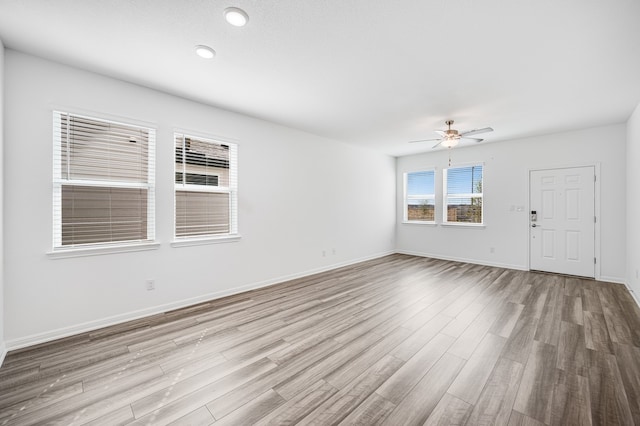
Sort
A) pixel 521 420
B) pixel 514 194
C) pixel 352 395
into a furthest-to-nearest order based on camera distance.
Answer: pixel 514 194 → pixel 352 395 → pixel 521 420

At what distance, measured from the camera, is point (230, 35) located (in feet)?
7.35

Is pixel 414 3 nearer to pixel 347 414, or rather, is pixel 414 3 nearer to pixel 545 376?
pixel 347 414

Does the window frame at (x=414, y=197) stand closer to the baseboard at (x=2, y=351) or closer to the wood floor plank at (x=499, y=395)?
the wood floor plank at (x=499, y=395)

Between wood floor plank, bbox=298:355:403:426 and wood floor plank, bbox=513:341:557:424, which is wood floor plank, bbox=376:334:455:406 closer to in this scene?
wood floor plank, bbox=298:355:403:426

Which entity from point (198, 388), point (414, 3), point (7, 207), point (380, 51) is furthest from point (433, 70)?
point (7, 207)

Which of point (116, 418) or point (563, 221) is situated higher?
point (563, 221)

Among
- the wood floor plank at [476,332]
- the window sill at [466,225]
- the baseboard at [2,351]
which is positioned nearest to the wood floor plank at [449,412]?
the wood floor plank at [476,332]

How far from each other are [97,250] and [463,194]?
6865 mm

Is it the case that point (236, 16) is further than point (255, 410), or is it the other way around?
point (236, 16)

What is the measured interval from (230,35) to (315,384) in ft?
9.45

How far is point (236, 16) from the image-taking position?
6.55 ft

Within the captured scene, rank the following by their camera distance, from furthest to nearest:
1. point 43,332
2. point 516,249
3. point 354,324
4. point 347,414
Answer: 1. point 516,249
2. point 354,324
3. point 43,332
4. point 347,414

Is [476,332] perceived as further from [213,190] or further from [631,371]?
[213,190]

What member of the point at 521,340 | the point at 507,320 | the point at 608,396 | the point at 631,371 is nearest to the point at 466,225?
the point at 507,320
